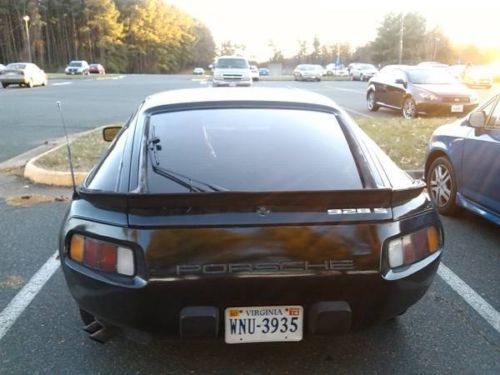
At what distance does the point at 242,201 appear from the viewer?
2221 millimetres

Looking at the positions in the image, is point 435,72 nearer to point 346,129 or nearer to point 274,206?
point 346,129

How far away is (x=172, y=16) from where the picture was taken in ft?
305

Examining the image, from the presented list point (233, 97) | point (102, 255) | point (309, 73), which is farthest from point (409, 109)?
point (309, 73)

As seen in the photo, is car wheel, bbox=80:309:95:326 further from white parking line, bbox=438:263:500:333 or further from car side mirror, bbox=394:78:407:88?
car side mirror, bbox=394:78:407:88

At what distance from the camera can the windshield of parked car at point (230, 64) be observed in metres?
23.0

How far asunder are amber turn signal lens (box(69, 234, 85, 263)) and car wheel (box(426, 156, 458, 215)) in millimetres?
3914

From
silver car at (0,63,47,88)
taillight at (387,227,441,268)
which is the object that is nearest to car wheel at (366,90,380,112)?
taillight at (387,227,441,268)

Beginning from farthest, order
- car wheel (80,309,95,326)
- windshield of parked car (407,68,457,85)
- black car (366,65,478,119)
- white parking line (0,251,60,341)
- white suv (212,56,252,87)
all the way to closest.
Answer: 1. white suv (212,56,252,87)
2. windshield of parked car (407,68,457,85)
3. black car (366,65,478,119)
4. white parking line (0,251,60,341)
5. car wheel (80,309,95,326)

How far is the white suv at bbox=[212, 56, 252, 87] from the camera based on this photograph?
22234mm

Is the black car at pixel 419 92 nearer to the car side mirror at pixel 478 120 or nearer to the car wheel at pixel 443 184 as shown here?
the car wheel at pixel 443 184

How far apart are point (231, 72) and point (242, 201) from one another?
20904 mm

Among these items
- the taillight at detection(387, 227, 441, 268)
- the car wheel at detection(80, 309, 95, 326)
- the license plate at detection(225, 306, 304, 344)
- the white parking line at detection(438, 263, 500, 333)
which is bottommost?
the white parking line at detection(438, 263, 500, 333)

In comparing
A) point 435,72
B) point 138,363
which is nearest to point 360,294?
point 138,363

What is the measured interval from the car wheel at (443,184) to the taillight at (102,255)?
3842 mm
